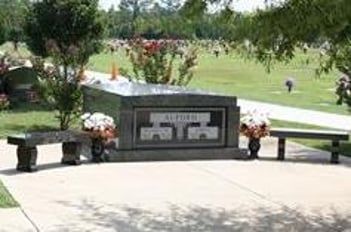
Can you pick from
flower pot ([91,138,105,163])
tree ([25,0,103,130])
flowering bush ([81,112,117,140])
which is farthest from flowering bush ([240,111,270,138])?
tree ([25,0,103,130])

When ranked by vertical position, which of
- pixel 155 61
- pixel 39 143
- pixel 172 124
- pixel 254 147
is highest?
pixel 155 61

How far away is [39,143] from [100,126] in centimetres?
127

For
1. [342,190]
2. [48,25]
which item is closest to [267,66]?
[342,190]

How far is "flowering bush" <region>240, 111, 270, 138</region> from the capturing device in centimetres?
1383

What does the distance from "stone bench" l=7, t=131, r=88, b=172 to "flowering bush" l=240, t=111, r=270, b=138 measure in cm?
275

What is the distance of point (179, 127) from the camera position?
13.7m

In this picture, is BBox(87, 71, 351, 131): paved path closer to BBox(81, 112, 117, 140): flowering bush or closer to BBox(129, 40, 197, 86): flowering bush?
BBox(129, 40, 197, 86): flowering bush

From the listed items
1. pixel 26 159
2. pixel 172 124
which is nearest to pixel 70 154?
pixel 26 159

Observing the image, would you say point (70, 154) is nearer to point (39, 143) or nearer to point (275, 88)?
point (39, 143)

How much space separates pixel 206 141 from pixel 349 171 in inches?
91.9

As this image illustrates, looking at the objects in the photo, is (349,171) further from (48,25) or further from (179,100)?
(48,25)

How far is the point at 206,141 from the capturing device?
45.3 feet

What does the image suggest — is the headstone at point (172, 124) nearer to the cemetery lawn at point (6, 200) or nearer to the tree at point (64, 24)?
the cemetery lawn at point (6, 200)

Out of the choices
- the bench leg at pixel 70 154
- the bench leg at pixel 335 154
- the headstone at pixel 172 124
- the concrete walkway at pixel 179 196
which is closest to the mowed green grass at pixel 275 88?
the bench leg at pixel 335 154
